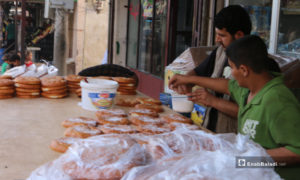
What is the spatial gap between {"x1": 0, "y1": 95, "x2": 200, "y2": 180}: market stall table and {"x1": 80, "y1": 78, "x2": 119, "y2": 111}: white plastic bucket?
2.6 inches

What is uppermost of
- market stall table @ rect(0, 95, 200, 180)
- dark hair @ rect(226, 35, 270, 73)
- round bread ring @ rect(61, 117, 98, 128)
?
dark hair @ rect(226, 35, 270, 73)

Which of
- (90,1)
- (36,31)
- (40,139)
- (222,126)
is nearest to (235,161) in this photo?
(40,139)

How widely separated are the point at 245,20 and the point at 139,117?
102 centimetres

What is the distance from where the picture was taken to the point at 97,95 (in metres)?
2.46

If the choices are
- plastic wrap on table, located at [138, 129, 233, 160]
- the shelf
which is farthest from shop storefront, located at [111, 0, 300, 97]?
plastic wrap on table, located at [138, 129, 233, 160]

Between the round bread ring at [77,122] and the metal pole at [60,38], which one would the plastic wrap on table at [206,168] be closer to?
the round bread ring at [77,122]

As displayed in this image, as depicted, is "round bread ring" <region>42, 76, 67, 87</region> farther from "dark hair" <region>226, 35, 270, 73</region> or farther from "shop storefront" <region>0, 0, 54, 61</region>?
"shop storefront" <region>0, 0, 54, 61</region>

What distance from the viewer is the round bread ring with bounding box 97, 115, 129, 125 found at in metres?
2.10

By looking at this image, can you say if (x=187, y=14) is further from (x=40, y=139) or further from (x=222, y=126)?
(x=40, y=139)

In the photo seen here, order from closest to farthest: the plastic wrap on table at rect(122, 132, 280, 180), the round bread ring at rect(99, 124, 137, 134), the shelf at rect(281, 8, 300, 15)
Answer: the plastic wrap on table at rect(122, 132, 280, 180) → the round bread ring at rect(99, 124, 137, 134) → the shelf at rect(281, 8, 300, 15)

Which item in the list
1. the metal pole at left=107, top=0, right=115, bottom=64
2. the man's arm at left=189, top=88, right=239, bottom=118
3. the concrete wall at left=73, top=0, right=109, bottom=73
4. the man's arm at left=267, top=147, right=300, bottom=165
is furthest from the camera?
the concrete wall at left=73, top=0, right=109, bottom=73

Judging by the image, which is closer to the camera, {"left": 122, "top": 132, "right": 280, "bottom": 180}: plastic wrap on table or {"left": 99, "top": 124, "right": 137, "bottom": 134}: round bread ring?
{"left": 122, "top": 132, "right": 280, "bottom": 180}: plastic wrap on table

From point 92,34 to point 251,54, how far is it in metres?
9.85

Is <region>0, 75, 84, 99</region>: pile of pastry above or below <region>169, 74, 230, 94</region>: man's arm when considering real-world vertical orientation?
below
